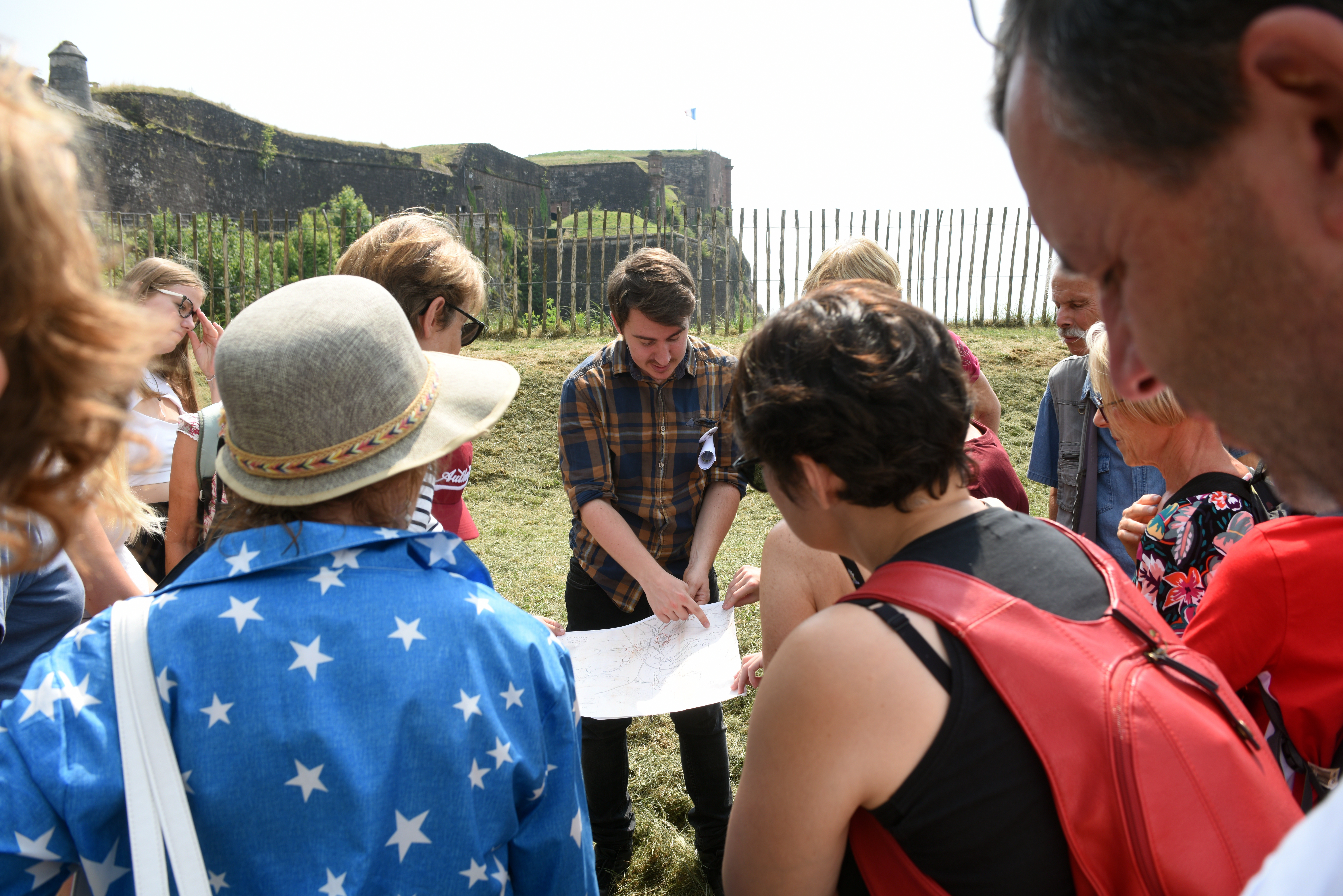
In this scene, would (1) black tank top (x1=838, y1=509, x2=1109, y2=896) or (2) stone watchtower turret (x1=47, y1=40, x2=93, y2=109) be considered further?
(2) stone watchtower turret (x1=47, y1=40, x2=93, y2=109)

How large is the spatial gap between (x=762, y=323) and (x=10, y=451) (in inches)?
41.0

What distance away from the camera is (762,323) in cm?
139

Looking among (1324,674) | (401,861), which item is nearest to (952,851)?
(401,861)

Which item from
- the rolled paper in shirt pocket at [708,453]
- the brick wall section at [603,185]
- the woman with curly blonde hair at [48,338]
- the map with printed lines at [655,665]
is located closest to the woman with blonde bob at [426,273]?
the map with printed lines at [655,665]

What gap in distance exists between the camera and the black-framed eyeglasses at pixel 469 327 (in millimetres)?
2367

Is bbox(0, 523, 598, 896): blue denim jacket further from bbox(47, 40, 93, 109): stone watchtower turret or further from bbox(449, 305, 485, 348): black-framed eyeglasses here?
bbox(47, 40, 93, 109): stone watchtower turret

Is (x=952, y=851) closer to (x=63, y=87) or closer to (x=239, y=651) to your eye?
(x=239, y=651)

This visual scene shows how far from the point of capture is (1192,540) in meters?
1.96

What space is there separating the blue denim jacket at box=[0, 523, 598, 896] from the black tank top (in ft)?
1.93

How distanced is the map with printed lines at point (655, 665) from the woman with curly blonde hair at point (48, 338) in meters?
1.63

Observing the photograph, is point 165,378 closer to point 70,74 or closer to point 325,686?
point 325,686

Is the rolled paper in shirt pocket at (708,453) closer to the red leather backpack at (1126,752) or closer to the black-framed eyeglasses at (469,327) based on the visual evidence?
the black-framed eyeglasses at (469,327)

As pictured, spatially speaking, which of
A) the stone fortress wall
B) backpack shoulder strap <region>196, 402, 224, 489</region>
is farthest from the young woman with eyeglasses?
the stone fortress wall

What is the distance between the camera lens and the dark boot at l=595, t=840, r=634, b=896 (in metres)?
3.06
